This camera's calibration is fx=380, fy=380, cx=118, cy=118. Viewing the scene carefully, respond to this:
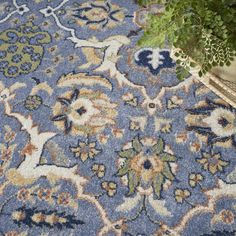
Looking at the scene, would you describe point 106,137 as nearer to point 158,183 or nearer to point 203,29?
point 158,183

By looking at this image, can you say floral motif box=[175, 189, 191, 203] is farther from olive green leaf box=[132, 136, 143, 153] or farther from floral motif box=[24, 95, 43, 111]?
floral motif box=[24, 95, 43, 111]

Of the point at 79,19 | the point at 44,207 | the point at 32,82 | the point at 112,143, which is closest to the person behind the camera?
the point at 44,207

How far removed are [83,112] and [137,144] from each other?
10.2 inches

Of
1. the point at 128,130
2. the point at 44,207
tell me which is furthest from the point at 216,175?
the point at 44,207

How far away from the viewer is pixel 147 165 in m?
1.35

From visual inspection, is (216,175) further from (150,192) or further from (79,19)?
(79,19)

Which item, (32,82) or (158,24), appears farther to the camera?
(32,82)

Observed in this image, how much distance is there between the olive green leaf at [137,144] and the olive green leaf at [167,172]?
4.4 inches

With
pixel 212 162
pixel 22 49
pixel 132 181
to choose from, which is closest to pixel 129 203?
pixel 132 181

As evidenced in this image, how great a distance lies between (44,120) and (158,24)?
1.99ft

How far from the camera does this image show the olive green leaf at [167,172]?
132 centimetres

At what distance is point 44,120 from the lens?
1.49m

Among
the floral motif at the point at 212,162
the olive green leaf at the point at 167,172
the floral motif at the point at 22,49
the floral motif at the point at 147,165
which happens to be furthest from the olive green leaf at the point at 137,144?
the floral motif at the point at 22,49

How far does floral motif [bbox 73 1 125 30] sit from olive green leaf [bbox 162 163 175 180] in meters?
0.74
